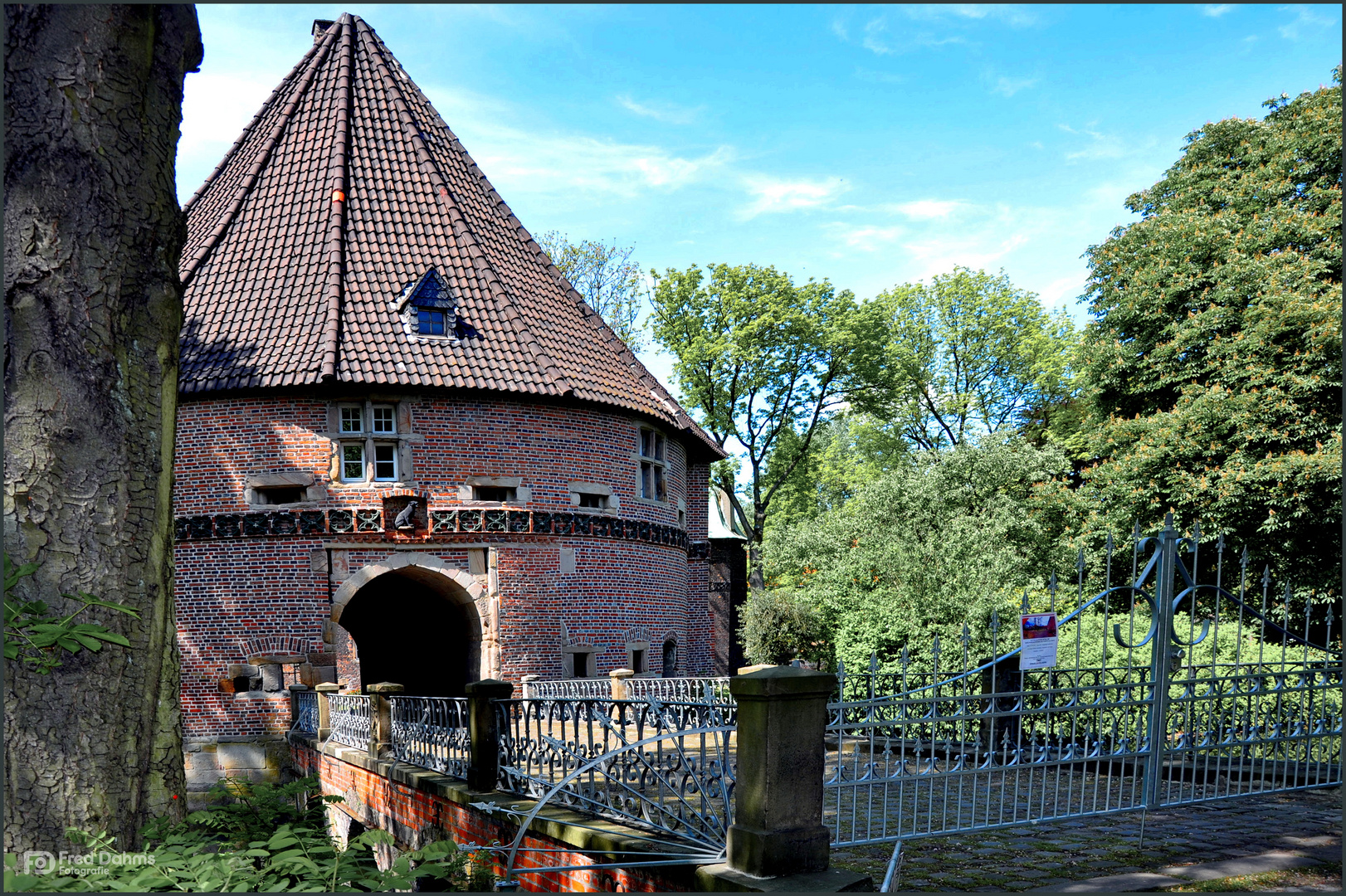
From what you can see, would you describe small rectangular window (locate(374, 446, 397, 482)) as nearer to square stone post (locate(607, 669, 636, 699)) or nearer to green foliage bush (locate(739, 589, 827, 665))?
square stone post (locate(607, 669, 636, 699))

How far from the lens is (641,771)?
596 centimetres

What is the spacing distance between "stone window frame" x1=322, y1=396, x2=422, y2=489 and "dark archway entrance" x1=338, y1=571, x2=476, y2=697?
278cm

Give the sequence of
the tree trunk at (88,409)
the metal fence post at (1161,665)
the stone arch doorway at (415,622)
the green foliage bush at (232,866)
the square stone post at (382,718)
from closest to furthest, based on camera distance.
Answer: the green foliage bush at (232,866), the tree trunk at (88,409), the metal fence post at (1161,665), the square stone post at (382,718), the stone arch doorway at (415,622)

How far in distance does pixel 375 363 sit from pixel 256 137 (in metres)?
8.08

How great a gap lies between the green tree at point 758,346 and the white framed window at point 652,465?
1212cm

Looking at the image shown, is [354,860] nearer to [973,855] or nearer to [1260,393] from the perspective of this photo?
A: [973,855]

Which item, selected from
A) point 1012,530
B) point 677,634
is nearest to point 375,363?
point 677,634

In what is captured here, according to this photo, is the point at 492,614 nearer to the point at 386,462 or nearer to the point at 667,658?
the point at 386,462

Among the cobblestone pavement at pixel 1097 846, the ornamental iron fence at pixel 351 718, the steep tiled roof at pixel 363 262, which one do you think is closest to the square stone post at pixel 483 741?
the cobblestone pavement at pixel 1097 846

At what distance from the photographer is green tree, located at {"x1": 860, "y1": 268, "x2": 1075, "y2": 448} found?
Answer: 1363 inches

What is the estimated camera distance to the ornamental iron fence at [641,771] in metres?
5.16

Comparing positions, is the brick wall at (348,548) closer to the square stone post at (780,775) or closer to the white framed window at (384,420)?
the white framed window at (384,420)

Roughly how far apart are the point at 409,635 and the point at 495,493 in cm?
762

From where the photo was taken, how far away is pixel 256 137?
65.2ft
